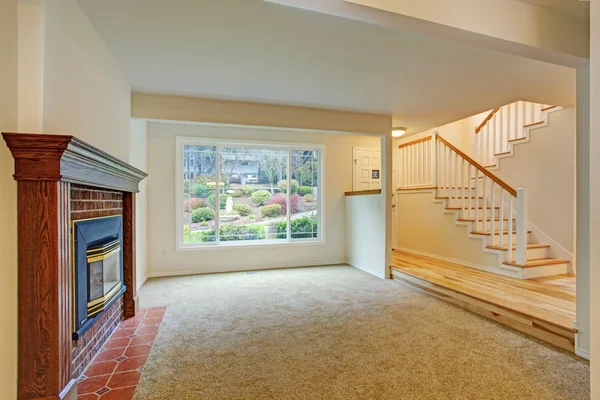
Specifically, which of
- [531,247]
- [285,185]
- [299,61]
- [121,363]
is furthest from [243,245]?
[531,247]

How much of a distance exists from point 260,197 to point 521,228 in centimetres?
386

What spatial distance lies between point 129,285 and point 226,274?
1.92m

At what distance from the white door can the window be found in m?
0.74

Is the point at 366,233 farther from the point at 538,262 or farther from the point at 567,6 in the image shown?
the point at 567,6

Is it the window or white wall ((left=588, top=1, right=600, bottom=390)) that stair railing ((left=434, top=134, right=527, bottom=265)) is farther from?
white wall ((left=588, top=1, right=600, bottom=390))

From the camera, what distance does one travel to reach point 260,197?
17.4 ft

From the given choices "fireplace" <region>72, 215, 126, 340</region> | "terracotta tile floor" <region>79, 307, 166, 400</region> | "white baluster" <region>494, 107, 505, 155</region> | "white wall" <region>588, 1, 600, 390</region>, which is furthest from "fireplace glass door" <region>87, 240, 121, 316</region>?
"white baluster" <region>494, 107, 505, 155</region>

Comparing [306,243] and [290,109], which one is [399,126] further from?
[306,243]

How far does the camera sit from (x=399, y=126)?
5.02 meters

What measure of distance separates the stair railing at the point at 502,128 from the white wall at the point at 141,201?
5.38 metres

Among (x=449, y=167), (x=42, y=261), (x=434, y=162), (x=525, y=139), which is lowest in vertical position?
(x=42, y=261)

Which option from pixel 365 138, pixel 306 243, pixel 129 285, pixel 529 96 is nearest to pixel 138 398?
pixel 129 285

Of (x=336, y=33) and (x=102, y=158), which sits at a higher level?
(x=336, y=33)

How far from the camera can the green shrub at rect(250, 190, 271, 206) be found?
5285mm
